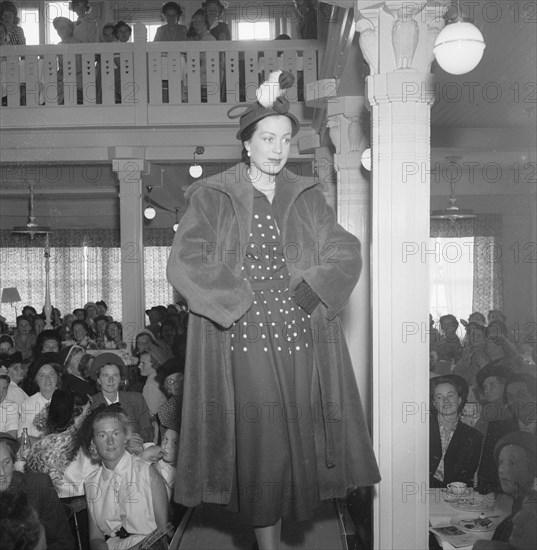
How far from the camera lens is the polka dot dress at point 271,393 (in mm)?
2486

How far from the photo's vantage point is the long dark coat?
8.30 feet

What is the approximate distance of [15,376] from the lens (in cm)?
759

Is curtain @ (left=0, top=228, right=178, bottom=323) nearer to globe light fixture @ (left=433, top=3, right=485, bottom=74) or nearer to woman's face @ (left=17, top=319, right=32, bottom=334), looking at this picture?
woman's face @ (left=17, top=319, right=32, bottom=334)

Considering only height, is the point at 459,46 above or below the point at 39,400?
above

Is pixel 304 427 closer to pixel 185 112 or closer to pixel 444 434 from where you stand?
pixel 444 434

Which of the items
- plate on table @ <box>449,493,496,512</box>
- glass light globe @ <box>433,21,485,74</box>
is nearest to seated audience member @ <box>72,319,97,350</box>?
plate on table @ <box>449,493,496,512</box>

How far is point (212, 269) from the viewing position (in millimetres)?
2455

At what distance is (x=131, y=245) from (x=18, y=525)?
6903 millimetres

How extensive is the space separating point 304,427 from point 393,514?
110 cm

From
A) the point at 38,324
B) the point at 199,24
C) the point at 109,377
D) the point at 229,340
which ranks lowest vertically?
the point at 38,324

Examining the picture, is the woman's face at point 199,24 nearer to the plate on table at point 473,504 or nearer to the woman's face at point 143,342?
the woman's face at point 143,342

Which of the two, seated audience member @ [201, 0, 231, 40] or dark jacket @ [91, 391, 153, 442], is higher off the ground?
seated audience member @ [201, 0, 231, 40]

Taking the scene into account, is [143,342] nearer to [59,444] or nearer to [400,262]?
[59,444]

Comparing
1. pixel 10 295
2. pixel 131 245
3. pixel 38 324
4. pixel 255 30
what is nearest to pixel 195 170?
pixel 131 245
